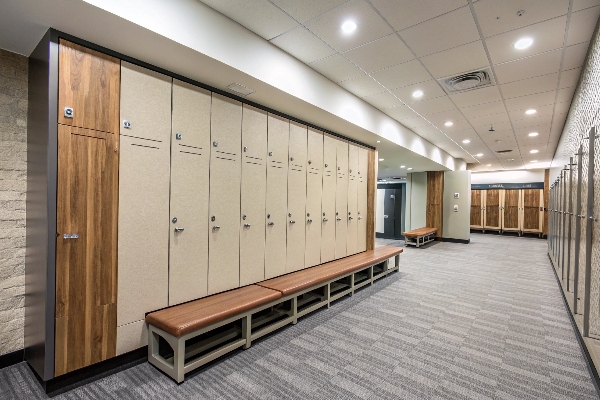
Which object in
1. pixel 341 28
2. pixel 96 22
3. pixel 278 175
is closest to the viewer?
pixel 96 22

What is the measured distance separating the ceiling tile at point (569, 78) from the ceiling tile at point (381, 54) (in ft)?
6.94

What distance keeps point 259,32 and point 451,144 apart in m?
7.08

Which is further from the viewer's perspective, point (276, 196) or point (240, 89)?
point (276, 196)

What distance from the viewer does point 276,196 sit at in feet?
12.9

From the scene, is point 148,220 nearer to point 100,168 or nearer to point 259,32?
point 100,168

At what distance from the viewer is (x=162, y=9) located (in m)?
2.22

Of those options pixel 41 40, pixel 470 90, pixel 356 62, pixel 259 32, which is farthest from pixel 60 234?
pixel 470 90

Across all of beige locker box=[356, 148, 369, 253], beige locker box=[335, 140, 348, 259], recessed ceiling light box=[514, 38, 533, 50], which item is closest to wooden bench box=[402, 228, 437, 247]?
beige locker box=[356, 148, 369, 253]

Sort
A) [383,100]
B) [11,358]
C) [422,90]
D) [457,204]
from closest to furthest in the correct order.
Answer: [11,358]
[422,90]
[383,100]
[457,204]

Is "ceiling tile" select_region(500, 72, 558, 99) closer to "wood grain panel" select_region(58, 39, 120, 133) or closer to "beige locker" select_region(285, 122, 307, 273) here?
"beige locker" select_region(285, 122, 307, 273)

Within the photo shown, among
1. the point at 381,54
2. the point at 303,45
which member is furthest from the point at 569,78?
the point at 303,45

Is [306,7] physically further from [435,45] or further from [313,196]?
[313,196]

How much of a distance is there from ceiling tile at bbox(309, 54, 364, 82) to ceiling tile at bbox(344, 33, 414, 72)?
11 centimetres

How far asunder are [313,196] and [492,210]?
1275 centimetres
